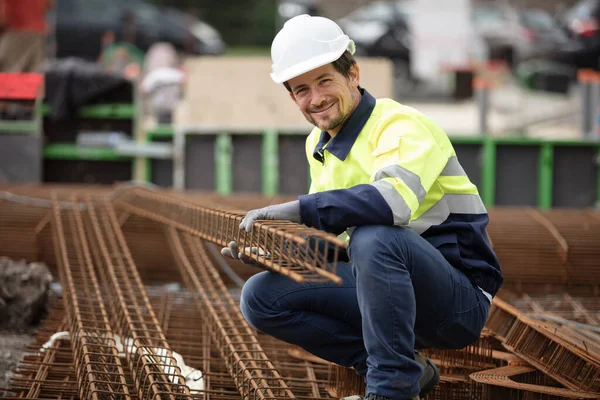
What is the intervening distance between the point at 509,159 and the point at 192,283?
182 inches

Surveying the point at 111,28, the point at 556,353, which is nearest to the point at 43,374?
the point at 556,353

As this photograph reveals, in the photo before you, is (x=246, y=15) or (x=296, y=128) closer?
(x=296, y=128)

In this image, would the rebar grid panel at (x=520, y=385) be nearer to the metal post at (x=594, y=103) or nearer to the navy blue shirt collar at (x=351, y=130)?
the navy blue shirt collar at (x=351, y=130)

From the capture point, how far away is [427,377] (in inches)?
127

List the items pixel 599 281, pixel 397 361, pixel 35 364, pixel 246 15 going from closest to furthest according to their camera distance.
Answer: pixel 397 361
pixel 35 364
pixel 599 281
pixel 246 15

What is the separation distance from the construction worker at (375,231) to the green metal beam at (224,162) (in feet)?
18.9

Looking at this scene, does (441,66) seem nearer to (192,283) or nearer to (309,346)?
(192,283)

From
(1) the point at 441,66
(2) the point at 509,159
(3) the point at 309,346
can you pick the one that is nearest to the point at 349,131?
(3) the point at 309,346

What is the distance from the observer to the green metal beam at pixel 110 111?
1003 centimetres

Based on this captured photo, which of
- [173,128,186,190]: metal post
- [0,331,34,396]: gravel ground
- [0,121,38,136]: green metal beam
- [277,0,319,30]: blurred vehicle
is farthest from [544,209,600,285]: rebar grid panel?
[277,0,319,30]: blurred vehicle

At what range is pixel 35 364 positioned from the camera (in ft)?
12.7

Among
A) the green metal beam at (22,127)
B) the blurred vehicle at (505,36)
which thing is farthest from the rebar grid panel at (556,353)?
the blurred vehicle at (505,36)

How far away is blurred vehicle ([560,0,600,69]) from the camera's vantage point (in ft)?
57.5

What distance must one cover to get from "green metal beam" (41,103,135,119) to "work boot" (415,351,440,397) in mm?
7346
